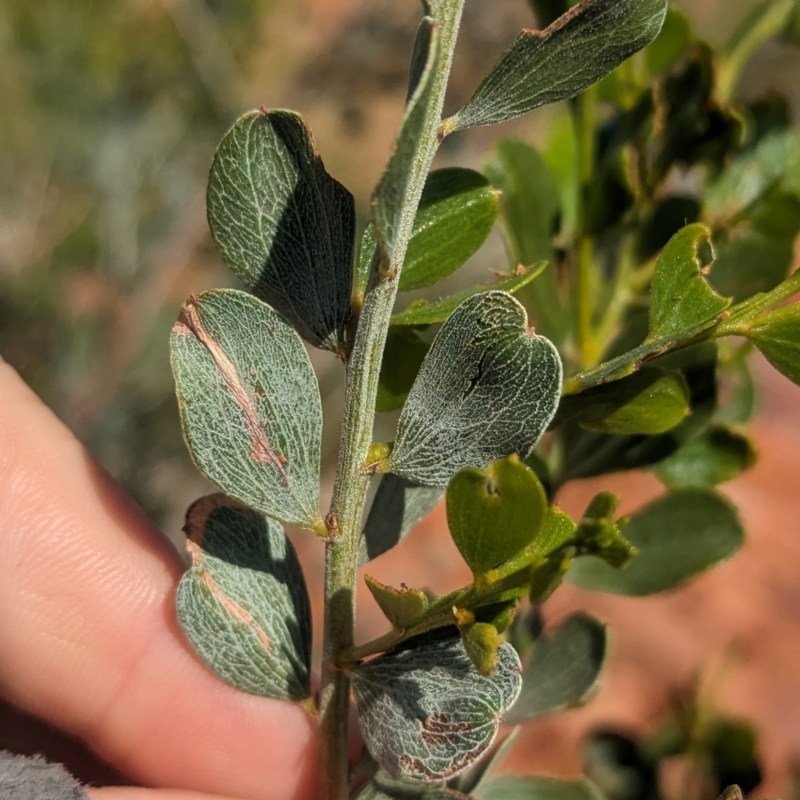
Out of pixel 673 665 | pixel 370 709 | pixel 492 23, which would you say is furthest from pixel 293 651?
pixel 492 23

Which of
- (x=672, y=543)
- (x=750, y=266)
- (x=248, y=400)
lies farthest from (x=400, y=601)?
(x=750, y=266)

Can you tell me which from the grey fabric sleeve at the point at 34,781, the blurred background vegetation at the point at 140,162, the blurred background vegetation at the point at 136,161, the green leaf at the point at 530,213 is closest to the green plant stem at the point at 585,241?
the green leaf at the point at 530,213

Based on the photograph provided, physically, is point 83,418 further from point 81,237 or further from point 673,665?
point 673,665

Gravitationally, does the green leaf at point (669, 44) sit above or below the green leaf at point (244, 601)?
above

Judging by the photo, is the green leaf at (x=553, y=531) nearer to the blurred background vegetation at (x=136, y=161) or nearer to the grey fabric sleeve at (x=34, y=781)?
the grey fabric sleeve at (x=34, y=781)

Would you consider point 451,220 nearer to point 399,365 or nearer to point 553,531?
point 399,365

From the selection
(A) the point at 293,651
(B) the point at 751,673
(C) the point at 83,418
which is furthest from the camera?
(C) the point at 83,418

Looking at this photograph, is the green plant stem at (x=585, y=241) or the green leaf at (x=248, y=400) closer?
the green leaf at (x=248, y=400)

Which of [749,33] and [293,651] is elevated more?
[749,33]
